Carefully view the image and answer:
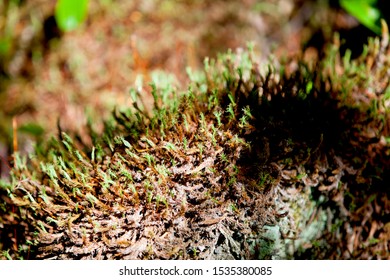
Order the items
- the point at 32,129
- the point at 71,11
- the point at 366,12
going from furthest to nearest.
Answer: the point at 32,129 → the point at 71,11 → the point at 366,12

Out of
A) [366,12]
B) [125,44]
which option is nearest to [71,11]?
[125,44]

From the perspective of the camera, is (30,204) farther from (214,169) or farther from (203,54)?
(203,54)

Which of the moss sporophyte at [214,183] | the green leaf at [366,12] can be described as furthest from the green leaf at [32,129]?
the green leaf at [366,12]

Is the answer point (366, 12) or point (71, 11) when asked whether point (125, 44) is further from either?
point (366, 12)

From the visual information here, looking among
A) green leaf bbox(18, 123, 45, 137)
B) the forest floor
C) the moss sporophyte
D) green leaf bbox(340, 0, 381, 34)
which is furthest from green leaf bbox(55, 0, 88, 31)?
green leaf bbox(340, 0, 381, 34)

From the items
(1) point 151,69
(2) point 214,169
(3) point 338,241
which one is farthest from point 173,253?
(1) point 151,69

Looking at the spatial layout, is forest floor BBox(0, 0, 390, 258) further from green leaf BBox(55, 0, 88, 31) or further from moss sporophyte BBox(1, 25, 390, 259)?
moss sporophyte BBox(1, 25, 390, 259)
